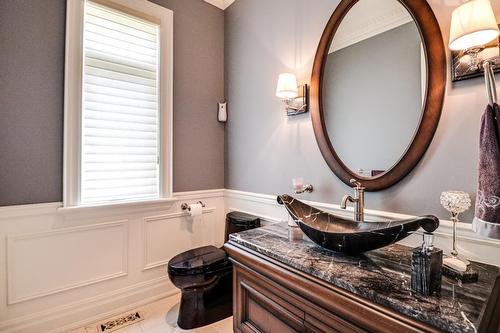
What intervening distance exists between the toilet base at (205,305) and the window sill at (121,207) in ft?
2.41

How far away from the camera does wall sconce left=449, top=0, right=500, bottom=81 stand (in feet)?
2.87

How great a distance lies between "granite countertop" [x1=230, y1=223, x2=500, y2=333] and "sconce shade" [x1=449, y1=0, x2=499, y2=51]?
863 millimetres

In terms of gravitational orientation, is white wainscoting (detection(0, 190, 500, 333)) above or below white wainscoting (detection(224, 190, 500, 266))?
below

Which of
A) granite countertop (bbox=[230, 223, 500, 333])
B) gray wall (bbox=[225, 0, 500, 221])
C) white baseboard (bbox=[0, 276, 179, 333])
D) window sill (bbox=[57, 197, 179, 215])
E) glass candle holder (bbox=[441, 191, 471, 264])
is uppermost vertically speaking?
gray wall (bbox=[225, 0, 500, 221])

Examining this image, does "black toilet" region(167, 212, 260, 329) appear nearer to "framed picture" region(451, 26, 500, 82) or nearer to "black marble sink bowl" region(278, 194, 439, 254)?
"black marble sink bowl" region(278, 194, 439, 254)

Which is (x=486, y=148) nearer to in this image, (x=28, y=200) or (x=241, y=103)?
(x=241, y=103)

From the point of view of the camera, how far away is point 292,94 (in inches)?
65.9

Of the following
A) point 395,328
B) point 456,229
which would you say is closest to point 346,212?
point 456,229

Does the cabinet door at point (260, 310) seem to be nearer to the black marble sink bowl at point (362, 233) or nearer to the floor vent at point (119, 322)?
the black marble sink bowl at point (362, 233)

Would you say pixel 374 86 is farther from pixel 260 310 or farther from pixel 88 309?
pixel 88 309

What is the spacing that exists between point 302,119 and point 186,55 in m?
1.31

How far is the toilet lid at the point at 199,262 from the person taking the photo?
165 centimetres

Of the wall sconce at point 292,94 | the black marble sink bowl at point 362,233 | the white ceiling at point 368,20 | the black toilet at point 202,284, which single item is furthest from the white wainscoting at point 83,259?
the white ceiling at point 368,20

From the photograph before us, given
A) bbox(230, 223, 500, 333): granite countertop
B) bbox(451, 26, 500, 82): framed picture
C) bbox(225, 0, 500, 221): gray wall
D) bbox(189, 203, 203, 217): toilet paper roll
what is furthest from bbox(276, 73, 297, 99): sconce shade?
bbox(189, 203, 203, 217): toilet paper roll
